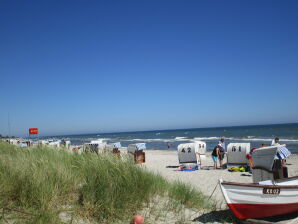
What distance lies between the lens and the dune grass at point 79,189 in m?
3.91

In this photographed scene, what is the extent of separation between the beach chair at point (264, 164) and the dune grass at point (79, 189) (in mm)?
2483

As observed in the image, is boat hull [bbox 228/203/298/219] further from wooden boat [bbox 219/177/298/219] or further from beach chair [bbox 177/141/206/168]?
beach chair [bbox 177/141/206/168]

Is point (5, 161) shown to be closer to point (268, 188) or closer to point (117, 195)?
point (117, 195)

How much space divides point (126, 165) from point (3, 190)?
2.13 meters

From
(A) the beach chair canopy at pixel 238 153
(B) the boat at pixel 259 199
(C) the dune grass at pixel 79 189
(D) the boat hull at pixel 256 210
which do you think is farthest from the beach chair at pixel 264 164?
(A) the beach chair canopy at pixel 238 153

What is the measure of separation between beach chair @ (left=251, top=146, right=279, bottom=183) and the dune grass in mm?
2483

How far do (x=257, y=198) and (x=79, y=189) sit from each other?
3442 millimetres

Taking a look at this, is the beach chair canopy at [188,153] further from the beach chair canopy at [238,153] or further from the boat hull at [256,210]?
the boat hull at [256,210]

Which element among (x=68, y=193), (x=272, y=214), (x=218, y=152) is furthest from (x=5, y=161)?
(x=218, y=152)

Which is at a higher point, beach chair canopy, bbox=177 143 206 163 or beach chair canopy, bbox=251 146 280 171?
beach chair canopy, bbox=251 146 280 171

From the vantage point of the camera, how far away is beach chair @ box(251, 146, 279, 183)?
6.55m

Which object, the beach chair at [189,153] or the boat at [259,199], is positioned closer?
the boat at [259,199]

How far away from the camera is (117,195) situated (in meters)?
4.40

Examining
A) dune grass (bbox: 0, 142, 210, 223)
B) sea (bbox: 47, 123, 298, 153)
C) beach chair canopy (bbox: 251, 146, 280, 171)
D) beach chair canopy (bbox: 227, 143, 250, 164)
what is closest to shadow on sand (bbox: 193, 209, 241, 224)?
dune grass (bbox: 0, 142, 210, 223)
